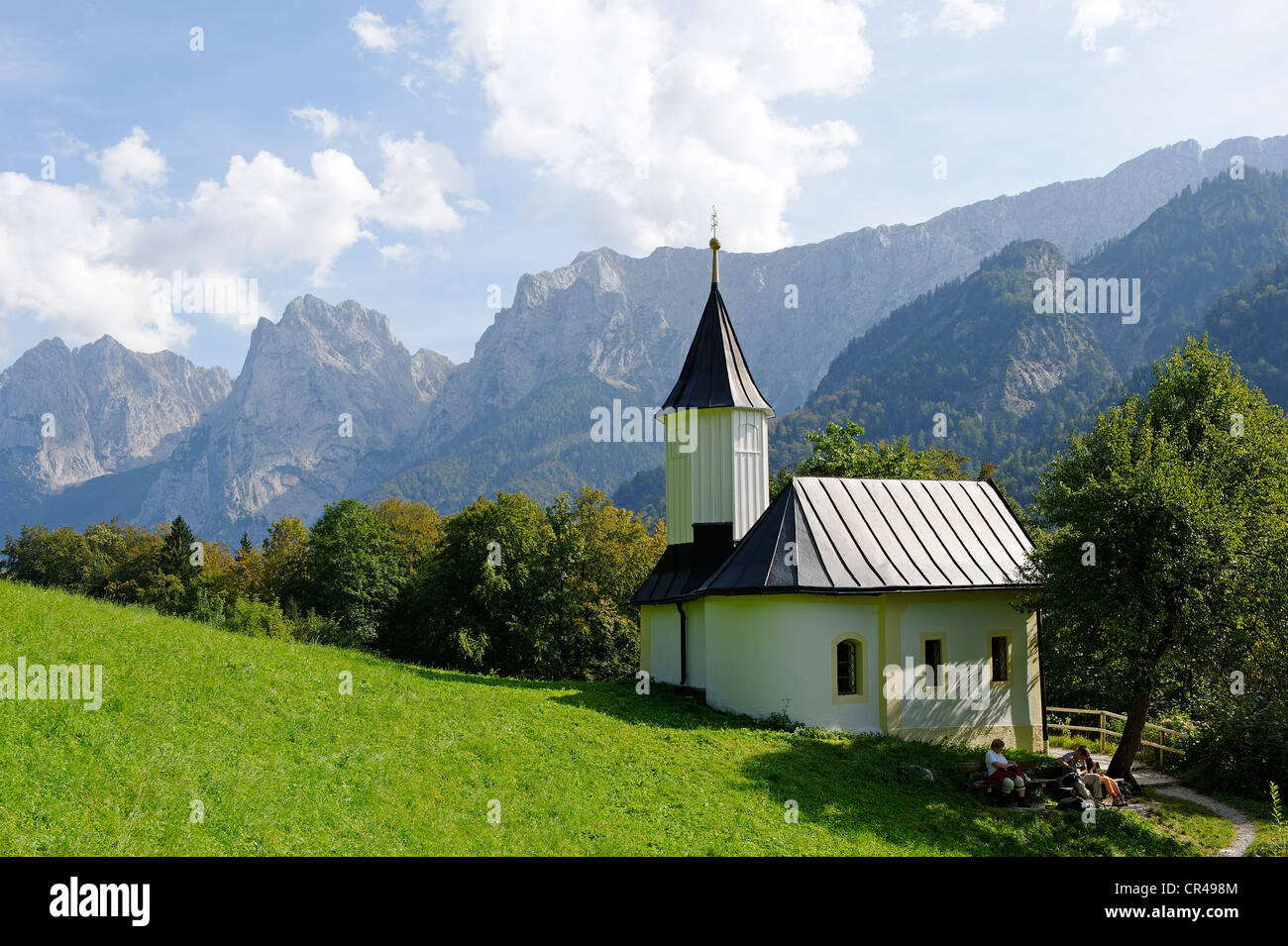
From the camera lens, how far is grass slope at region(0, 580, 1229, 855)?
10.4 m

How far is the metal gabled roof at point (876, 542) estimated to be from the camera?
885 inches

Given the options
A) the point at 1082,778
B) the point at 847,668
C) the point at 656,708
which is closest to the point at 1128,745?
the point at 1082,778

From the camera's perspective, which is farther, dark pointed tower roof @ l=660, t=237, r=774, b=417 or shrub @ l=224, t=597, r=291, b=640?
shrub @ l=224, t=597, r=291, b=640

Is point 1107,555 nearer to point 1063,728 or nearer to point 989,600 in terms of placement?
point 989,600

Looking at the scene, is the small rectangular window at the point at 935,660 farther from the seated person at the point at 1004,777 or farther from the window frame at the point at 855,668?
the seated person at the point at 1004,777

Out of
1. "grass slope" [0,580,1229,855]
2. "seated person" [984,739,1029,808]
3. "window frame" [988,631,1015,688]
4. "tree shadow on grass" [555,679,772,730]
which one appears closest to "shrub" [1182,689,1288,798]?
"grass slope" [0,580,1229,855]

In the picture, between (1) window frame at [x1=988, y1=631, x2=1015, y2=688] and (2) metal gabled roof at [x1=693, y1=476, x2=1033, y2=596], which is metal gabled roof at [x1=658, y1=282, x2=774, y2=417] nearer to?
(2) metal gabled roof at [x1=693, y1=476, x2=1033, y2=596]

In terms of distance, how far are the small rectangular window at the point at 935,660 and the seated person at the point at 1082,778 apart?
443 cm

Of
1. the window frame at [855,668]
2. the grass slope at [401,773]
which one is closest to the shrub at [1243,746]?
the grass slope at [401,773]

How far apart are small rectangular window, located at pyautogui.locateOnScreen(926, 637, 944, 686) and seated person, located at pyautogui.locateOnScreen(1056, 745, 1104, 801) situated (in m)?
4.43

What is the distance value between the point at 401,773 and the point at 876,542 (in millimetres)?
15289

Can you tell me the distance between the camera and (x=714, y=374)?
27625 millimetres

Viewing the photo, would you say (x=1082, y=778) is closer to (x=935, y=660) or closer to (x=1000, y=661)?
(x=935, y=660)
